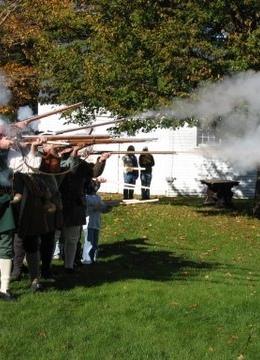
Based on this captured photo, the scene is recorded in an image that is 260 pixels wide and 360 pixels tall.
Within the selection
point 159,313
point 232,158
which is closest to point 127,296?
point 159,313

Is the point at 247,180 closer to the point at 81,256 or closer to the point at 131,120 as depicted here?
the point at 131,120

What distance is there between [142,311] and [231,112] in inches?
263

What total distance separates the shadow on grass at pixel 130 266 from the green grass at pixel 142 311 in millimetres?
16

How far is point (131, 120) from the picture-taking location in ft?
48.3

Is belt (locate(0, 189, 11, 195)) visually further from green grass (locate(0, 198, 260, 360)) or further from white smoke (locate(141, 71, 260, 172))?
white smoke (locate(141, 71, 260, 172))

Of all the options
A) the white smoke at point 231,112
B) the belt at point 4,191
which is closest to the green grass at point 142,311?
the belt at point 4,191

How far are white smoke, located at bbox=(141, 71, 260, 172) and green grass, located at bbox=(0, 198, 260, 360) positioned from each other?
1.97 metres

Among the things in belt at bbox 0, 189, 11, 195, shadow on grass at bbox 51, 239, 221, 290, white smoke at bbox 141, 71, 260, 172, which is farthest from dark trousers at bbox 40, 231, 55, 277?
white smoke at bbox 141, 71, 260, 172

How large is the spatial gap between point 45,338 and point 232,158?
5.04 m

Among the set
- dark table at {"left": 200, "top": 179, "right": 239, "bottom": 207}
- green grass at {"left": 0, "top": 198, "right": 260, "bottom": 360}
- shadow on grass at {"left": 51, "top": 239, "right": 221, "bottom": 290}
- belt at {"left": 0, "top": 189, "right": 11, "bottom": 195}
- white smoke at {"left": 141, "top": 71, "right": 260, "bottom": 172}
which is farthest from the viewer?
dark table at {"left": 200, "top": 179, "right": 239, "bottom": 207}

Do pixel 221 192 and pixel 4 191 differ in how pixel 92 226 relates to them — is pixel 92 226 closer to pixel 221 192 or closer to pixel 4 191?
pixel 4 191

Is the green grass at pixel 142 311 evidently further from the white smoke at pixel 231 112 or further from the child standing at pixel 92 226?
the white smoke at pixel 231 112

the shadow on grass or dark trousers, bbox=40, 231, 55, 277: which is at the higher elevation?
dark trousers, bbox=40, 231, 55, 277

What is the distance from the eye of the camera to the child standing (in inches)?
396
